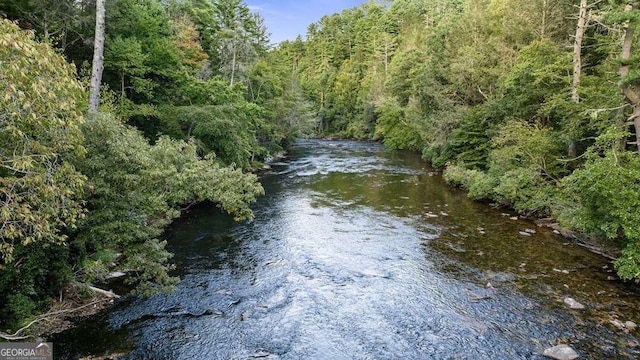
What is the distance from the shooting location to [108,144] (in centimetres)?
857

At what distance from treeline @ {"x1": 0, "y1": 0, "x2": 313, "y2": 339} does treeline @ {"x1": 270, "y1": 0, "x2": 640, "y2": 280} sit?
12.0 metres

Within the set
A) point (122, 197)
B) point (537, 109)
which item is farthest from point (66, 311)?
point (537, 109)

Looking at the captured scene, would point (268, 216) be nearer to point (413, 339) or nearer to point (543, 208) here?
point (413, 339)

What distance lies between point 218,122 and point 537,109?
1841cm

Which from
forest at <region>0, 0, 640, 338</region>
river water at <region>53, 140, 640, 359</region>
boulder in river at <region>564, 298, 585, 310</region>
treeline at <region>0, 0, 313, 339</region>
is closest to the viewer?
treeline at <region>0, 0, 313, 339</region>

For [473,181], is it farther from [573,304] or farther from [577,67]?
[573,304]

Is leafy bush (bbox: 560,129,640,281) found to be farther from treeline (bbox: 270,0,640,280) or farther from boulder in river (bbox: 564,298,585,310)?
boulder in river (bbox: 564,298,585,310)

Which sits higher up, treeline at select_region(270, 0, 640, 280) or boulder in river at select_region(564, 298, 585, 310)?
treeline at select_region(270, 0, 640, 280)

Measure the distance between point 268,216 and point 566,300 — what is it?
12.7m

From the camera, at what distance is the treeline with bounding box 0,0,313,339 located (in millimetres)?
5656

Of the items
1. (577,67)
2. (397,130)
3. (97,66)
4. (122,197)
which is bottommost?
(122,197)

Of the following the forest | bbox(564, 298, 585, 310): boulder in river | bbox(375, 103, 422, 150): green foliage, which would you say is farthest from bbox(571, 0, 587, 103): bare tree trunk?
bbox(375, 103, 422, 150): green foliage

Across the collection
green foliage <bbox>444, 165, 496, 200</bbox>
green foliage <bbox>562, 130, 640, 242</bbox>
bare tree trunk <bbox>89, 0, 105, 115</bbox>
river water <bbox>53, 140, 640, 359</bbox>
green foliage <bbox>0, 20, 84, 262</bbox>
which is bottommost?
river water <bbox>53, 140, 640, 359</bbox>

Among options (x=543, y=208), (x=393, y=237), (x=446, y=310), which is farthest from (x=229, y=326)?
(x=543, y=208)
